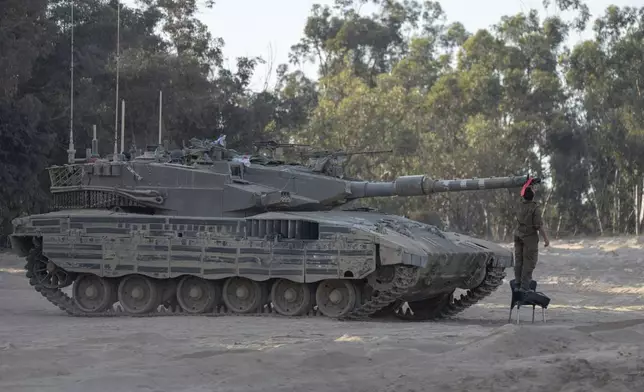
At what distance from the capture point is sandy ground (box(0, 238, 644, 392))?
842cm

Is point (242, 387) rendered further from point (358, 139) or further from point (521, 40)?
point (521, 40)

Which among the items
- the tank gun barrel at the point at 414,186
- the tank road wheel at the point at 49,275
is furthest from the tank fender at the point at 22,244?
the tank gun barrel at the point at 414,186

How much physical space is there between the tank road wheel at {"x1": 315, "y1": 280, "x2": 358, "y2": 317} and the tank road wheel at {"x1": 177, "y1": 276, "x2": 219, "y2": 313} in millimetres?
1653

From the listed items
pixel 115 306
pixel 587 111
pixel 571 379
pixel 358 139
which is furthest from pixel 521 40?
pixel 571 379

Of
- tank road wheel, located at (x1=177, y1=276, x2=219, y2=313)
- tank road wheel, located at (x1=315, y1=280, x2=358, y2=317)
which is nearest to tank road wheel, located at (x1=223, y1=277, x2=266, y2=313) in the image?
tank road wheel, located at (x1=177, y1=276, x2=219, y2=313)

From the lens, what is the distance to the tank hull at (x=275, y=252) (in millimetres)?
15258

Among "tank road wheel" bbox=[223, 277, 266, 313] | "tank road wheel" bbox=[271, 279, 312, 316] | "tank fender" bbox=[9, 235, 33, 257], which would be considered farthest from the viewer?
"tank fender" bbox=[9, 235, 33, 257]

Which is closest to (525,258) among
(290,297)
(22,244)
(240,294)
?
(290,297)

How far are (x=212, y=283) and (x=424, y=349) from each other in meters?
6.69

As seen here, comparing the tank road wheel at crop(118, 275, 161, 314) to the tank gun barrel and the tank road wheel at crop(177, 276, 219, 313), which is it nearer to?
the tank road wheel at crop(177, 276, 219, 313)

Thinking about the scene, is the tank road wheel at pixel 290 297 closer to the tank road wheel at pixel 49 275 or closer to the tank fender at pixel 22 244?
the tank road wheel at pixel 49 275

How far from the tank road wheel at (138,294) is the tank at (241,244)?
2 cm

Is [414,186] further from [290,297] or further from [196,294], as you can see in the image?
[196,294]

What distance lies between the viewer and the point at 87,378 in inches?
351
